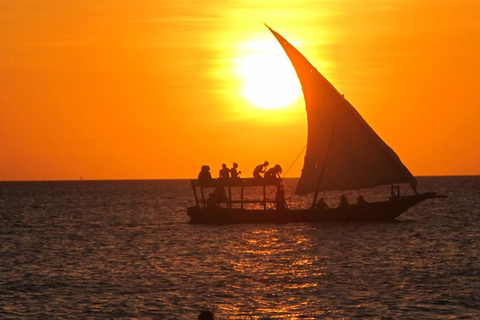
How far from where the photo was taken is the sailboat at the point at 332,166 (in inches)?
2174

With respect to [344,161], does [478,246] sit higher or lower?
lower

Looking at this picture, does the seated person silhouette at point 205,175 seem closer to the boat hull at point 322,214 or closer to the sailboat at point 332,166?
the sailboat at point 332,166

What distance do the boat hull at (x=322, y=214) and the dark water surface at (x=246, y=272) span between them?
0.66 metres

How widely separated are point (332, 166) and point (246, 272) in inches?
757

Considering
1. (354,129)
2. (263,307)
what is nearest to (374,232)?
(354,129)

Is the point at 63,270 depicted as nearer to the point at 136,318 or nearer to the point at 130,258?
the point at 130,258

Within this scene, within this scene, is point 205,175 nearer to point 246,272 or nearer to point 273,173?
point 273,173

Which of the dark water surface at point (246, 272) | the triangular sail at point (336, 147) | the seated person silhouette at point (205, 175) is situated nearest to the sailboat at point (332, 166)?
the triangular sail at point (336, 147)

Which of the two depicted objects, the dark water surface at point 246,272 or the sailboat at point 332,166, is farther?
the sailboat at point 332,166

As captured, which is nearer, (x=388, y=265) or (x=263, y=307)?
(x=263, y=307)

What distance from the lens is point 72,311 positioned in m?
29.5

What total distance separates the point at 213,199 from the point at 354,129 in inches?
380

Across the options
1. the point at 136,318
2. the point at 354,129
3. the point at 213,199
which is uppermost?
the point at 354,129

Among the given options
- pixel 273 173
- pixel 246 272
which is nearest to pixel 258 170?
pixel 273 173
